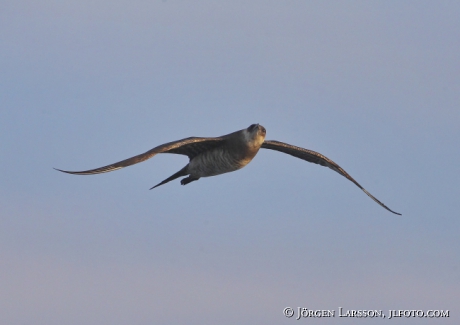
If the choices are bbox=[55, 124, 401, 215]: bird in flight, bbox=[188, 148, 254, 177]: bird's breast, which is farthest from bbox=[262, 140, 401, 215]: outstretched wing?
bbox=[188, 148, 254, 177]: bird's breast

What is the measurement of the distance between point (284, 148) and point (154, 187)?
517 cm

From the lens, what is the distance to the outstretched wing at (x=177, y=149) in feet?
78.9

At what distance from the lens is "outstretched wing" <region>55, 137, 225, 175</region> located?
24062 mm

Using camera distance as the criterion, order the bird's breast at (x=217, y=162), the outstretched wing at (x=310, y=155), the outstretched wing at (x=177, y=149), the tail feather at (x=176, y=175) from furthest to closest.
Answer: the outstretched wing at (x=310, y=155)
the tail feather at (x=176, y=175)
the bird's breast at (x=217, y=162)
the outstretched wing at (x=177, y=149)

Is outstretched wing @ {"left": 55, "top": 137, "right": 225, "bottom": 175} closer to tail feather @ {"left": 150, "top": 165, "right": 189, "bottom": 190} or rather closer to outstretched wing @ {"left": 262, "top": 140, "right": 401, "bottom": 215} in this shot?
tail feather @ {"left": 150, "top": 165, "right": 189, "bottom": 190}

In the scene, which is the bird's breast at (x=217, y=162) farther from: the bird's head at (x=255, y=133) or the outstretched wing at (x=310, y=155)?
the outstretched wing at (x=310, y=155)

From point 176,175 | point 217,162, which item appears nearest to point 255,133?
point 217,162

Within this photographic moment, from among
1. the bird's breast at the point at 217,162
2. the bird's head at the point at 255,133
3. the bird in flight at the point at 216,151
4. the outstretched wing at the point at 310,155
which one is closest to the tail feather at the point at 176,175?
the bird in flight at the point at 216,151

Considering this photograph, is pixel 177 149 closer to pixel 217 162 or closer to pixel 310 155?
pixel 217 162

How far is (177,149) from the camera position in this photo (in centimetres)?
2894

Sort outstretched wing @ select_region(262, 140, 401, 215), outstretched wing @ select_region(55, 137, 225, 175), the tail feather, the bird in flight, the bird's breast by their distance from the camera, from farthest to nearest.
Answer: outstretched wing @ select_region(262, 140, 401, 215) < the tail feather < the bird's breast < the bird in flight < outstretched wing @ select_region(55, 137, 225, 175)

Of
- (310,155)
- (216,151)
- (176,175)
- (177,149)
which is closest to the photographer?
(216,151)

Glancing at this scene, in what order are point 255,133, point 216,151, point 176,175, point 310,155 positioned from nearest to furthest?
point 255,133
point 216,151
point 176,175
point 310,155

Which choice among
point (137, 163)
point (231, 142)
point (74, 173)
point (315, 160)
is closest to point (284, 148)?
point (315, 160)
